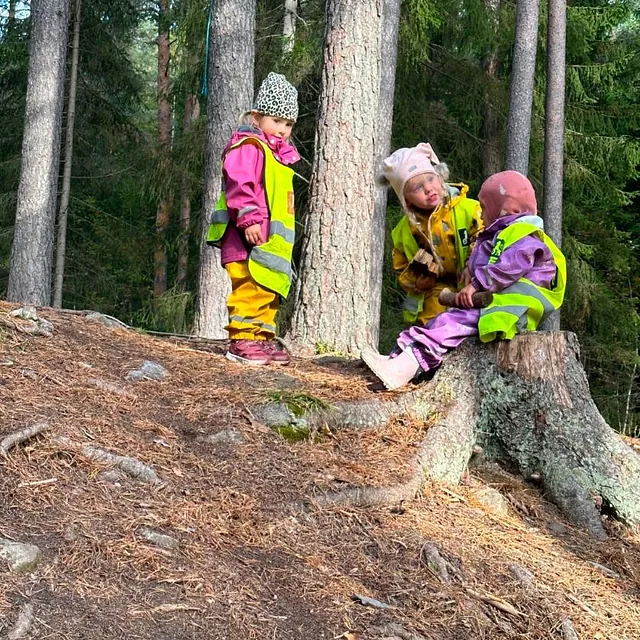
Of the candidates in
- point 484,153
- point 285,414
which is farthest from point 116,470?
point 484,153

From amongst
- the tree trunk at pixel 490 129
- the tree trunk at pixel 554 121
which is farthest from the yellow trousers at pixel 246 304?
the tree trunk at pixel 490 129

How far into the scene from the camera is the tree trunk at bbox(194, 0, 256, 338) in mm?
9008

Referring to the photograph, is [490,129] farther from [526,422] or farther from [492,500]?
[492,500]

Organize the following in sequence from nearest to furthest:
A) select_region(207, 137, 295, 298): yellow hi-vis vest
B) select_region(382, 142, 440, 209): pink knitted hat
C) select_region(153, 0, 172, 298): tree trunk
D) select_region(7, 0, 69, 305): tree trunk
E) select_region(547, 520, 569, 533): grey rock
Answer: select_region(547, 520, 569, 533): grey rock
select_region(382, 142, 440, 209): pink knitted hat
select_region(207, 137, 295, 298): yellow hi-vis vest
select_region(7, 0, 69, 305): tree trunk
select_region(153, 0, 172, 298): tree trunk

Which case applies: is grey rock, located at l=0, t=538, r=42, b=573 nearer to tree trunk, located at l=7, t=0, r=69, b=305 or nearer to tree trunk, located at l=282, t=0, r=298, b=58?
tree trunk, located at l=282, t=0, r=298, b=58

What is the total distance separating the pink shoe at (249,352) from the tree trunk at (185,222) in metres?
7.84

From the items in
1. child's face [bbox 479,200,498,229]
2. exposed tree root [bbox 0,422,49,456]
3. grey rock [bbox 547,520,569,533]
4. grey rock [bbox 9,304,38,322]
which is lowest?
grey rock [bbox 547,520,569,533]

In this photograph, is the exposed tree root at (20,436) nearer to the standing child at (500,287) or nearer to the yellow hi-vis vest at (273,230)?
the standing child at (500,287)

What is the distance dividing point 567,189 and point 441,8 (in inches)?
195

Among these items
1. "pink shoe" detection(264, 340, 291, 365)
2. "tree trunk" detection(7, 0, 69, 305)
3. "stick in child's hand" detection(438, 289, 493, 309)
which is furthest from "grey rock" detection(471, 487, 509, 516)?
"tree trunk" detection(7, 0, 69, 305)

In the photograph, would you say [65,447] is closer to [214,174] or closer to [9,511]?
[9,511]

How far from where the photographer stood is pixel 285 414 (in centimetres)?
384

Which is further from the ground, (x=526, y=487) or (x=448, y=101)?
(x=448, y=101)

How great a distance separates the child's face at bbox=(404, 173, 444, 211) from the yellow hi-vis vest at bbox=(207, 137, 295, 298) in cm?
84
